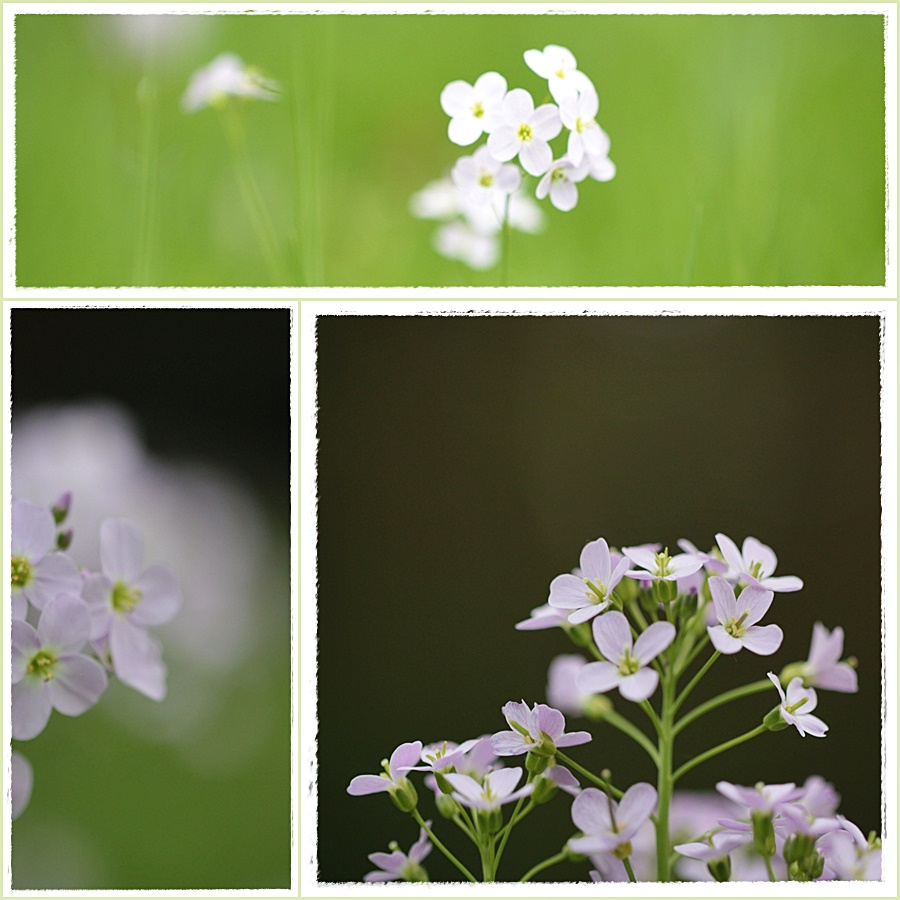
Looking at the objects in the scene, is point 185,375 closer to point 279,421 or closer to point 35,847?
point 279,421

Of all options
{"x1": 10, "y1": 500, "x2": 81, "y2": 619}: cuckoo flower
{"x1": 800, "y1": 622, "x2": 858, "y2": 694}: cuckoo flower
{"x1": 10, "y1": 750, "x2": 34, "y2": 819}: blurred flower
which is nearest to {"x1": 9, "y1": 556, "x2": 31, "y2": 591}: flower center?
{"x1": 10, "y1": 500, "x2": 81, "y2": 619}: cuckoo flower

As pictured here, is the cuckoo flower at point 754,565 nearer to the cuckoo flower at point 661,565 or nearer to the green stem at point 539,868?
the cuckoo flower at point 661,565

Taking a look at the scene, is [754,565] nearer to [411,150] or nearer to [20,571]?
[411,150]

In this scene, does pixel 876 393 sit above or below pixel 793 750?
above

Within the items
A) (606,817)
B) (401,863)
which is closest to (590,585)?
(606,817)

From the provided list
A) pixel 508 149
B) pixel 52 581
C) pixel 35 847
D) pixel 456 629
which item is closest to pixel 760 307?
pixel 508 149
